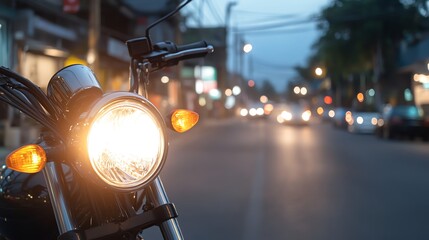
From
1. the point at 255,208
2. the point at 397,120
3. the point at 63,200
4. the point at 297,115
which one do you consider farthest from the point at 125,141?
the point at 297,115

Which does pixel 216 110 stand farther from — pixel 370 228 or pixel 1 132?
pixel 370 228

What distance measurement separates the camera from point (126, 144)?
2307 millimetres

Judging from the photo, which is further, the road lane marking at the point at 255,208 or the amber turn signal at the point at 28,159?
the road lane marking at the point at 255,208

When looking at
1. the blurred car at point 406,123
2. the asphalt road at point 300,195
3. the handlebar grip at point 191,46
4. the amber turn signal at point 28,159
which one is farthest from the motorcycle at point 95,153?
the blurred car at point 406,123

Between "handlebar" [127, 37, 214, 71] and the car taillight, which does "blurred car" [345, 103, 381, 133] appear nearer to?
the car taillight

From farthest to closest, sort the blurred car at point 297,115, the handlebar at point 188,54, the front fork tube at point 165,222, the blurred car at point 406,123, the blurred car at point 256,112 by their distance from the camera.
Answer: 1. the blurred car at point 256,112
2. the blurred car at point 297,115
3. the blurred car at point 406,123
4. the handlebar at point 188,54
5. the front fork tube at point 165,222

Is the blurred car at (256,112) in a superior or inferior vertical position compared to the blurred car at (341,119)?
superior

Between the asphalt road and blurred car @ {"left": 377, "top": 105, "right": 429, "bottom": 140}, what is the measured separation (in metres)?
6.88

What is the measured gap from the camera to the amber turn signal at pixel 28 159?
221 cm

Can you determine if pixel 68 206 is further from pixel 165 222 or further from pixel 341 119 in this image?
pixel 341 119

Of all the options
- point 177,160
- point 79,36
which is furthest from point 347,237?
point 79,36

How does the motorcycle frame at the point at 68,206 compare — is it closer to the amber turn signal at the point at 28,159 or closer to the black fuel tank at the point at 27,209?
the amber turn signal at the point at 28,159

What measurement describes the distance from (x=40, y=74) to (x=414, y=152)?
12506mm

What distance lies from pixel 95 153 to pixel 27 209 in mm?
810
